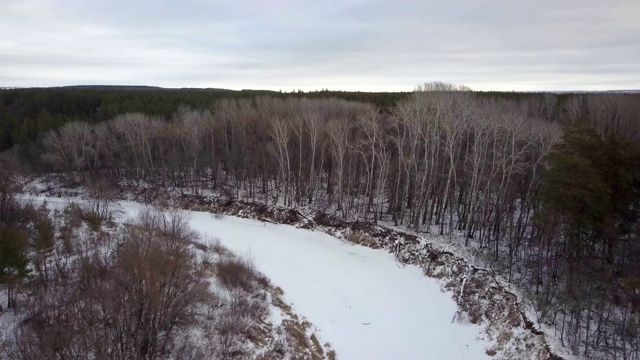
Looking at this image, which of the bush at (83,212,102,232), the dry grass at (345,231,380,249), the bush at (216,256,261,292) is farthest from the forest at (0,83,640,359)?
the bush at (216,256,261,292)

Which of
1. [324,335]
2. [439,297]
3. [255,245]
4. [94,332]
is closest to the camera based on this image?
[94,332]

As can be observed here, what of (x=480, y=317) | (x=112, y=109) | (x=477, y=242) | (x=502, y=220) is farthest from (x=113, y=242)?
(x=112, y=109)

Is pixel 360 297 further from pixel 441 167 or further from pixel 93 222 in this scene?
pixel 441 167

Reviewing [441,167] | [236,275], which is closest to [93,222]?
[236,275]

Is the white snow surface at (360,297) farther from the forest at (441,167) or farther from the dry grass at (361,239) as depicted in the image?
the forest at (441,167)

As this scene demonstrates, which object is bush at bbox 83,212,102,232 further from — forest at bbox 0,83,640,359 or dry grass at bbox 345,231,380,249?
dry grass at bbox 345,231,380,249

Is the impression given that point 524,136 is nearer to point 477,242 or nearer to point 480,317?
point 477,242

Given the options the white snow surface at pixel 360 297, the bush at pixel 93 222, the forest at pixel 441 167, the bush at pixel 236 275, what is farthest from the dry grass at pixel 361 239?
the bush at pixel 93 222

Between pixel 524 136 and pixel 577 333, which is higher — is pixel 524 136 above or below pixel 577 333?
above
